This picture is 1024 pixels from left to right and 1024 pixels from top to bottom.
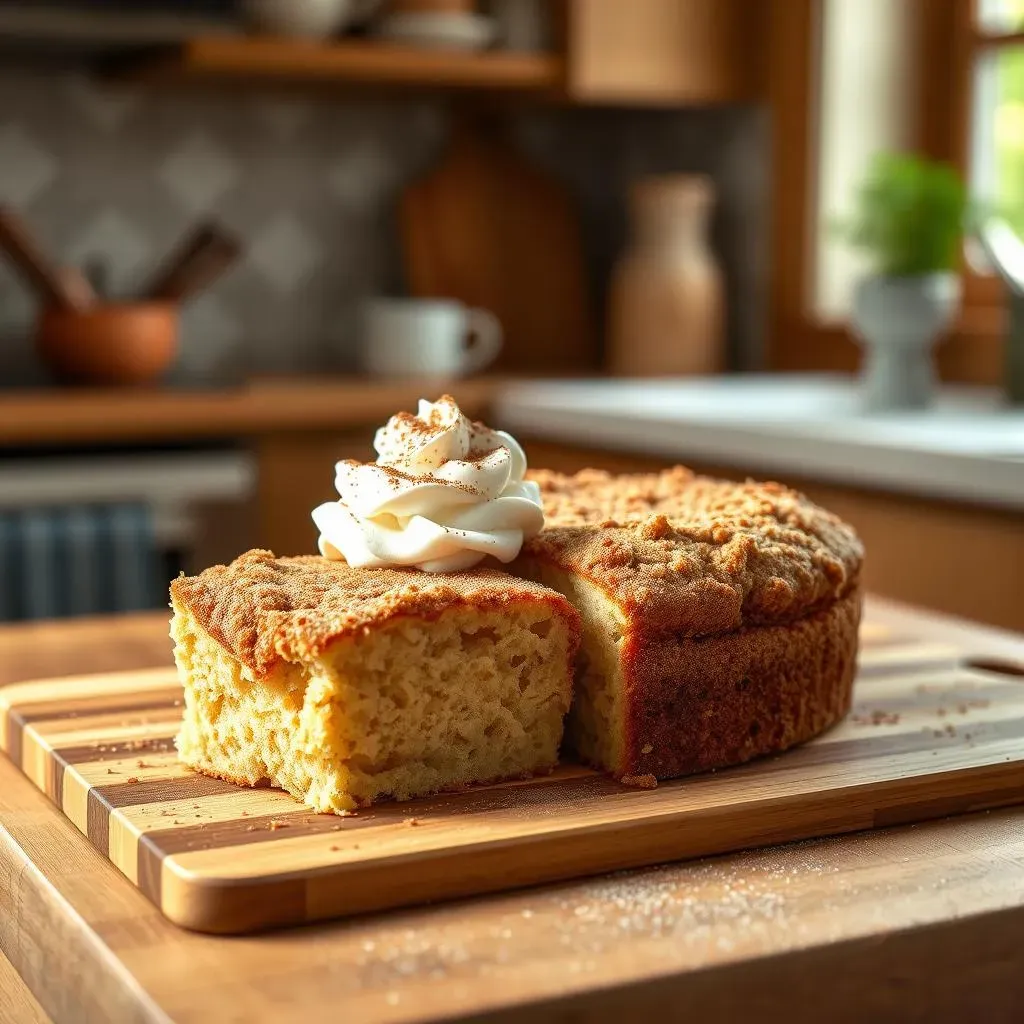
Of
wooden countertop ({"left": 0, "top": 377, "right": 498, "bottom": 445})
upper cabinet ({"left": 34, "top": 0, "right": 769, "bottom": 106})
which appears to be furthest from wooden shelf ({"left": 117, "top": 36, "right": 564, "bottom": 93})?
wooden countertop ({"left": 0, "top": 377, "right": 498, "bottom": 445})

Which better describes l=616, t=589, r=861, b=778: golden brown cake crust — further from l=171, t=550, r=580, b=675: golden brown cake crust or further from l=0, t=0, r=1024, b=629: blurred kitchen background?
l=0, t=0, r=1024, b=629: blurred kitchen background

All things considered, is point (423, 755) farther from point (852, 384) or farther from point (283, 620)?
point (852, 384)

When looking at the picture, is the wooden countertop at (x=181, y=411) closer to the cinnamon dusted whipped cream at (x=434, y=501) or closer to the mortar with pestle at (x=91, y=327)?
the mortar with pestle at (x=91, y=327)

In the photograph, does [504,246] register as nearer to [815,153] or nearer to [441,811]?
[815,153]

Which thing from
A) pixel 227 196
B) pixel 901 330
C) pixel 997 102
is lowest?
pixel 901 330

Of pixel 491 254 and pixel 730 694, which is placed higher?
pixel 491 254

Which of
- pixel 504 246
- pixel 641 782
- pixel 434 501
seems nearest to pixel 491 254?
pixel 504 246

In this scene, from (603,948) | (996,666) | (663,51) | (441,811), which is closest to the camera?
(603,948)
